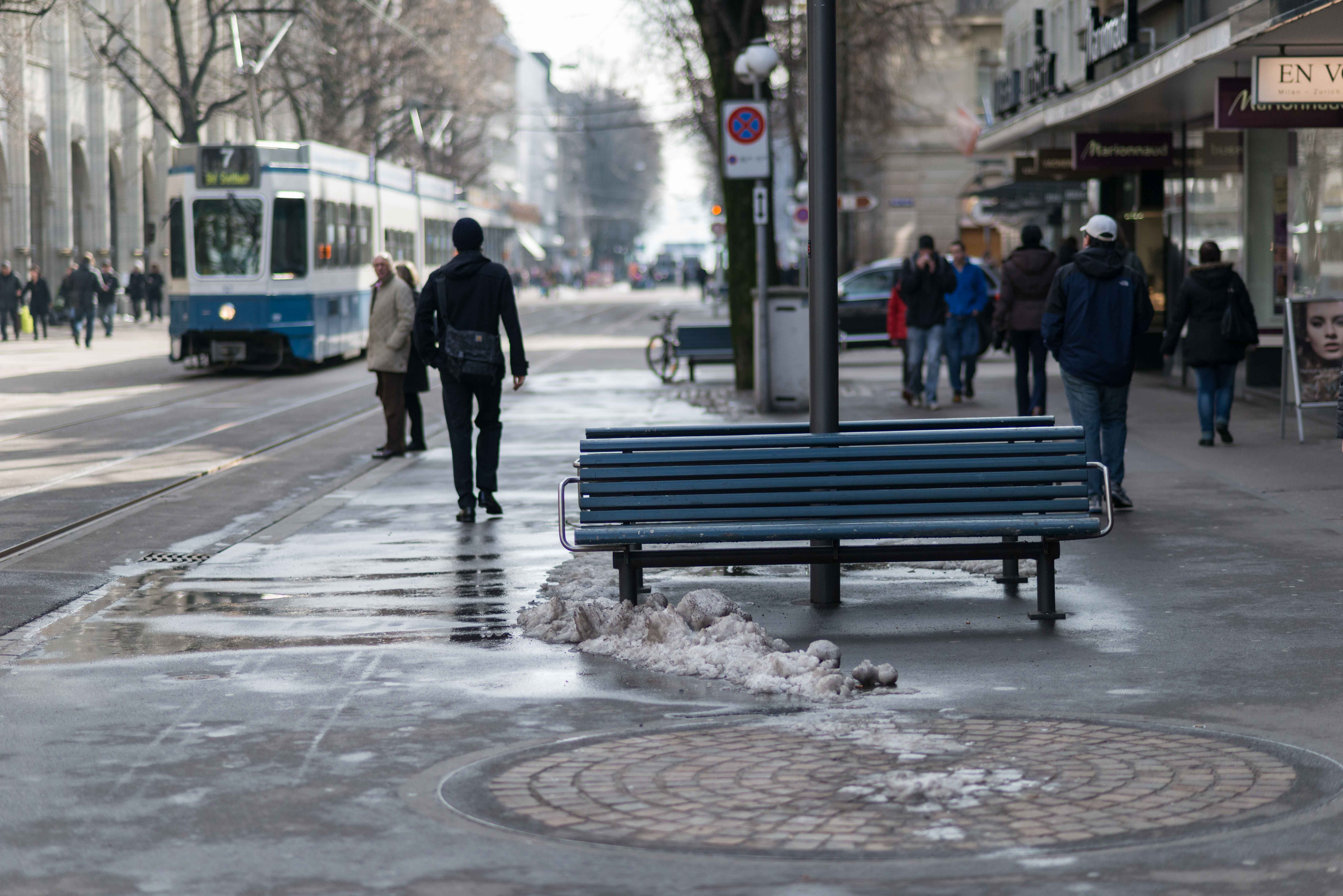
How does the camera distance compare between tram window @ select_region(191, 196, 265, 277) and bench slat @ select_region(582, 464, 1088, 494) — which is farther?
tram window @ select_region(191, 196, 265, 277)

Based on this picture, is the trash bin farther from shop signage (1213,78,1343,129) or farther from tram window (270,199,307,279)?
tram window (270,199,307,279)

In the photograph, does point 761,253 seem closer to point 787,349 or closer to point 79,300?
point 787,349

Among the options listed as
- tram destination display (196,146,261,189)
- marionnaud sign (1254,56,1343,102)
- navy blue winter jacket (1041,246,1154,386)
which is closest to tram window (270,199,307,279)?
tram destination display (196,146,261,189)

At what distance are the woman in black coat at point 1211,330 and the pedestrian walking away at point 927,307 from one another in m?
4.10

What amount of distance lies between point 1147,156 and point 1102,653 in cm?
1862

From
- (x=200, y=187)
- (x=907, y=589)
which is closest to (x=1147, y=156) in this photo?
(x=200, y=187)

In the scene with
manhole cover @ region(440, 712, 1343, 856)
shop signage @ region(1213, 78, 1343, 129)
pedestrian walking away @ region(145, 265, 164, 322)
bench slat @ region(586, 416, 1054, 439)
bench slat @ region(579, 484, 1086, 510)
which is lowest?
manhole cover @ region(440, 712, 1343, 856)

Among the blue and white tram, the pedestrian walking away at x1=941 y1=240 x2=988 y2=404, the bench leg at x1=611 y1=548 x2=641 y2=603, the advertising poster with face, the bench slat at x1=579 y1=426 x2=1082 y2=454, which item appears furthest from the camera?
the blue and white tram

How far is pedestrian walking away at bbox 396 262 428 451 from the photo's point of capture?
15.5 metres

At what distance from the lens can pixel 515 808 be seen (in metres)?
5.28

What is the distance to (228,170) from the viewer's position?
28.3 m

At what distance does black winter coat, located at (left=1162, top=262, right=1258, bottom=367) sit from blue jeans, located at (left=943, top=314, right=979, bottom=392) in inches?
182

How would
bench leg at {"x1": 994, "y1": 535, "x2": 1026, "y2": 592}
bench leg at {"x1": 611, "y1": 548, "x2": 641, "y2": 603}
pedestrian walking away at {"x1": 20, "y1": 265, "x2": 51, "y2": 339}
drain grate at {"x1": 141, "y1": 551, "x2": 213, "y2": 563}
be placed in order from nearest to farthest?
bench leg at {"x1": 611, "y1": 548, "x2": 641, "y2": 603}, bench leg at {"x1": 994, "y1": 535, "x2": 1026, "y2": 592}, drain grate at {"x1": 141, "y1": 551, "x2": 213, "y2": 563}, pedestrian walking away at {"x1": 20, "y1": 265, "x2": 51, "y2": 339}

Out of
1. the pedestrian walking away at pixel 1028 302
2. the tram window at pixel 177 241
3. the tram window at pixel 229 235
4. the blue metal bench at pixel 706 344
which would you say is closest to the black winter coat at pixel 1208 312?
the pedestrian walking away at pixel 1028 302
